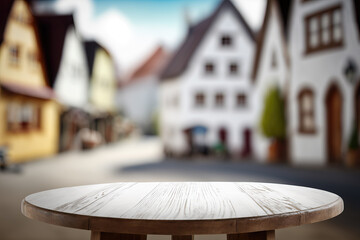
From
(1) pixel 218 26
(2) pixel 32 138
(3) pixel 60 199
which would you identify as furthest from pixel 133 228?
(1) pixel 218 26

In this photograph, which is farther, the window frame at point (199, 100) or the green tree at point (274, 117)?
the window frame at point (199, 100)

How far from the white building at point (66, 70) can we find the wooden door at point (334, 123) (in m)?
8.41

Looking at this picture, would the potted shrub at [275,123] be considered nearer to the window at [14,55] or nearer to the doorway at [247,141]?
the doorway at [247,141]

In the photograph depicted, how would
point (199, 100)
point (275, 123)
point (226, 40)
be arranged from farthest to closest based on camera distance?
point (199, 100) → point (226, 40) → point (275, 123)

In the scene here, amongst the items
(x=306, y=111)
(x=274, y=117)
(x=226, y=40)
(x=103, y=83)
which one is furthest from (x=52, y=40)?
(x=306, y=111)

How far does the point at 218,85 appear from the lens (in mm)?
18469

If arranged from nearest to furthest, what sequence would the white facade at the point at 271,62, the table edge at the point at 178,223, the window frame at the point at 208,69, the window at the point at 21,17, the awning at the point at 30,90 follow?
the table edge at the point at 178,223
the awning at the point at 30,90
the window at the point at 21,17
the white facade at the point at 271,62
the window frame at the point at 208,69

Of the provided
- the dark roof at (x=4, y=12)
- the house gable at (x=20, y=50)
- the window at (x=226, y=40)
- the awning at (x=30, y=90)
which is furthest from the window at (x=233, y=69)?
the dark roof at (x=4, y=12)

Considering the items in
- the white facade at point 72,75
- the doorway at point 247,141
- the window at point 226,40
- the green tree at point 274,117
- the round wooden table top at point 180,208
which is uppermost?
the window at point 226,40

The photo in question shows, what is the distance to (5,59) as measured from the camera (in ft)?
38.8

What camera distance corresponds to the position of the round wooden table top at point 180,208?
1.17 metres

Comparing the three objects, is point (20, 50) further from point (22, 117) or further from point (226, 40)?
point (226, 40)

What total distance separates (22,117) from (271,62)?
24.6 feet

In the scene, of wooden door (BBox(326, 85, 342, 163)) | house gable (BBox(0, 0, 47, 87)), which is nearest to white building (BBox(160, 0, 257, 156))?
house gable (BBox(0, 0, 47, 87))
